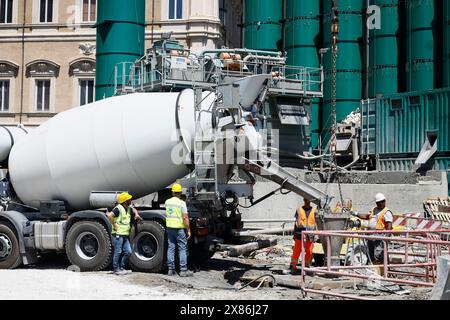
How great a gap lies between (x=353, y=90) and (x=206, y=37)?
981cm

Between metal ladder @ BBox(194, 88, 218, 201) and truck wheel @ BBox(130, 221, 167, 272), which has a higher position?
metal ladder @ BBox(194, 88, 218, 201)

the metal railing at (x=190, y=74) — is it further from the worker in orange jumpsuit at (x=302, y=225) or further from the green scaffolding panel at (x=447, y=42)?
the worker in orange jumpsuit at (x=302, y=225)

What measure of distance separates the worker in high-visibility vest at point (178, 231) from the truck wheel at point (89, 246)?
1.59 m

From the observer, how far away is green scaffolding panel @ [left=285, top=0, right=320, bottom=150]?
36.8m

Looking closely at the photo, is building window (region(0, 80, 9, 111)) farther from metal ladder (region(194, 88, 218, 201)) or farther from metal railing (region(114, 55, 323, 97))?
metal ladder (region(194, 88, 218, 201))

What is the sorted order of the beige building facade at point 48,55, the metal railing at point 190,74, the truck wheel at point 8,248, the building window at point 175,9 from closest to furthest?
the truck wheel at point 8,248
the metal railing at point 190,74
the building window at point 175,9
the beige building facade at point 48,55

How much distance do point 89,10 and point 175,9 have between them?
5617mm

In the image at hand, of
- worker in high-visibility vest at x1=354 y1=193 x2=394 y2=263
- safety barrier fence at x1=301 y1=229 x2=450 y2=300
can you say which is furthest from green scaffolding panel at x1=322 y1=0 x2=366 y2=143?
worker in high-visibility vest at x1=354 y1=193 x2=394 y2=263

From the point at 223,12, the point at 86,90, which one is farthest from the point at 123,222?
the point at 223,12

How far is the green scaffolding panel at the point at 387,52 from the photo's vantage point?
111 feet

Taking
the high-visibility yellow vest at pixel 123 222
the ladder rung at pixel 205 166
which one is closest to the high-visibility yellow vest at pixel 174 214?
the ladder rung at pixel 205 166

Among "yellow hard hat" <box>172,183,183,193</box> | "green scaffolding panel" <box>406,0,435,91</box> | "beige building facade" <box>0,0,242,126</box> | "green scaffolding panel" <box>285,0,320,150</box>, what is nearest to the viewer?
"yellow hard hat" <box>172,183,183,193</box>

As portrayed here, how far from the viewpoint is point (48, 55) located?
44.1 meters

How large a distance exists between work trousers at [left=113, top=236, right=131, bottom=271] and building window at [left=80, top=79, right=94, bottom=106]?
3039 centimetres
